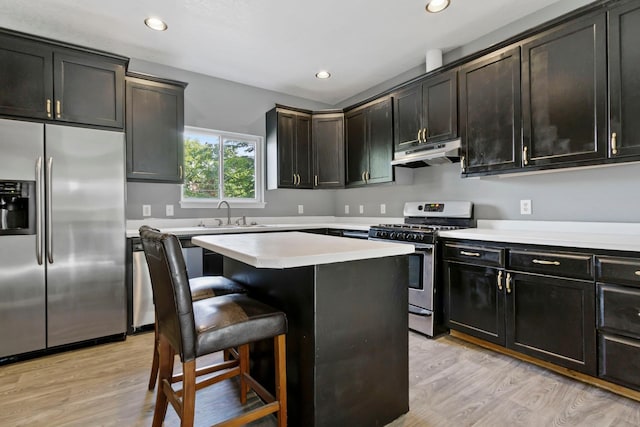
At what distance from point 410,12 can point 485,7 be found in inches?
23.6

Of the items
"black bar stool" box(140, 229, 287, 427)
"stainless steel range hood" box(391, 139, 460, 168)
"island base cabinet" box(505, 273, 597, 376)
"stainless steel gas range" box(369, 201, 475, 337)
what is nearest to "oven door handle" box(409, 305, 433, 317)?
"stainless steel gas range" box(369, 201, 475, 337)

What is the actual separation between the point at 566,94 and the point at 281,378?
2.57 meters

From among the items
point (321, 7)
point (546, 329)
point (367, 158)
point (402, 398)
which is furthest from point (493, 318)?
point (321, 7)

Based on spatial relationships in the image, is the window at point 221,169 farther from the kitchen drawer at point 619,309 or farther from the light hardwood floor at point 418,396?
the kitchen drawer at point 619,309

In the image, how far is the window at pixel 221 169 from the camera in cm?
385

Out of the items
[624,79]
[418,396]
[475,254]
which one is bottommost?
[418,396]

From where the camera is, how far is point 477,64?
111 inches

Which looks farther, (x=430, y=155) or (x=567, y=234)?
(x=430, y=155)

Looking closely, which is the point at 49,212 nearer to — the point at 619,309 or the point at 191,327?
the point at 191,327

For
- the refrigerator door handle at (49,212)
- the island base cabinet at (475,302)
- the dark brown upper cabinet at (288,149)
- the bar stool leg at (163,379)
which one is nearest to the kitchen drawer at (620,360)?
the island base cabinet at (475,302)

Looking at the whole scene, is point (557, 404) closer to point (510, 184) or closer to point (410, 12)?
point (510, 184)

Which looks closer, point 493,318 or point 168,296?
point 168,296

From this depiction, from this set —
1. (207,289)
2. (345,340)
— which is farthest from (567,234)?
(207,289)

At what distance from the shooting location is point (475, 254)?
100 inches
